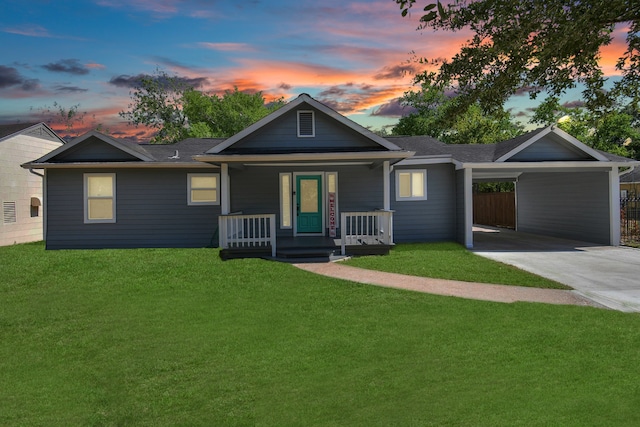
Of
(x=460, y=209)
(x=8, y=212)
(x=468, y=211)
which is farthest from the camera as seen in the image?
(x=8, y=212)

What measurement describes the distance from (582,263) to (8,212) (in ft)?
71.5

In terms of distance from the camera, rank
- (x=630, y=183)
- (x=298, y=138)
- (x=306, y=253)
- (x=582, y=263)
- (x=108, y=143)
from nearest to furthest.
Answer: (x=582, y=263), (x=306, y=253), (x=298, y=138), (x=108, y=143), (x=630, y=183)

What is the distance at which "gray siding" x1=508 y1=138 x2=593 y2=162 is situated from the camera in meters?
17.9

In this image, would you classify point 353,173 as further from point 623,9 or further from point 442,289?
point 623,9

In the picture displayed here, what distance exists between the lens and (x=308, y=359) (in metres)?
5.77

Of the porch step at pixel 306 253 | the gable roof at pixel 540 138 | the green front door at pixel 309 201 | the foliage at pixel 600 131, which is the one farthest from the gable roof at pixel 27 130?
the foliage at pixel 600 131

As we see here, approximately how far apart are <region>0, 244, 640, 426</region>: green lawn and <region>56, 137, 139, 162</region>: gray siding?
8378 mm

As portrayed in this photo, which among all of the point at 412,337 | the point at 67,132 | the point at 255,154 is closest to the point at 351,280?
the point at 412,337

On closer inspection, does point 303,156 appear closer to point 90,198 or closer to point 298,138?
point 298,138

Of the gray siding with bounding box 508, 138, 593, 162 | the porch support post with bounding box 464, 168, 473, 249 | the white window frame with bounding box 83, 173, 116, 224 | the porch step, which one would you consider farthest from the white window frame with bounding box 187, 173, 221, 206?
the gray siding with bounding box 508, 138, 593, 162

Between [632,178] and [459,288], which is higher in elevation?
[632,178]

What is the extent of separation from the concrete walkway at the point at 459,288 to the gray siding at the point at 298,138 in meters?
5.06

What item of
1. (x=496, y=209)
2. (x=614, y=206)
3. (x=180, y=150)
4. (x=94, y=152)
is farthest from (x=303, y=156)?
(x=496, y=209)

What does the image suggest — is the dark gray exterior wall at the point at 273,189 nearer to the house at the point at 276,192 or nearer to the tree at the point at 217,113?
the house at the point at 276,192
